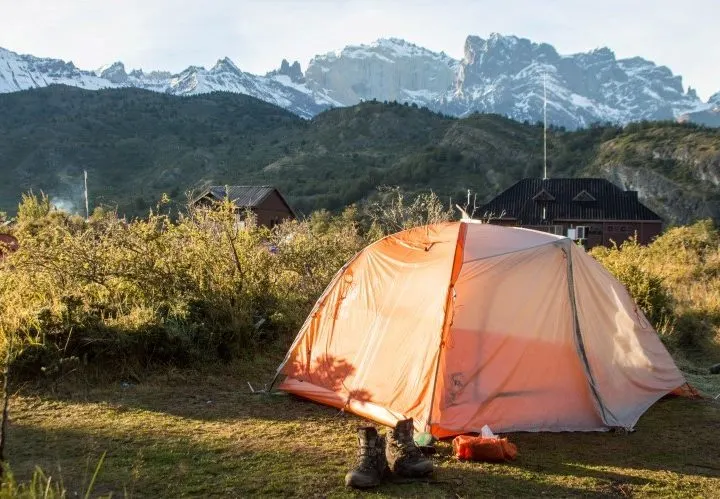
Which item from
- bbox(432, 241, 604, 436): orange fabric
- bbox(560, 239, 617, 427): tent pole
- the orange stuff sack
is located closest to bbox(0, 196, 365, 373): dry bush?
bbox(432, 241, 604, 436): orange fabric

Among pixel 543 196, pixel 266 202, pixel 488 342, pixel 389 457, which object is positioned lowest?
pixel 389 457

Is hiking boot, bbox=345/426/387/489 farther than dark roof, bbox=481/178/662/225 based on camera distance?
No

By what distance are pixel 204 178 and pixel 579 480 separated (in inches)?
2915

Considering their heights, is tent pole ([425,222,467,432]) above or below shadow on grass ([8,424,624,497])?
above

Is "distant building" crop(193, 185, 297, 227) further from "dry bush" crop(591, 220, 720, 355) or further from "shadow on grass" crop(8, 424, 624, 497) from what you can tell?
"shadow on grass" crop(8, 424, 624, 497)

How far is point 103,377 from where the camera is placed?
7195mm

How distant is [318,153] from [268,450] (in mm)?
79917

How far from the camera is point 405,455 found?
4711mm

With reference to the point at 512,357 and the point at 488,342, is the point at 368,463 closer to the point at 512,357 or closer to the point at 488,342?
the point at 488,342

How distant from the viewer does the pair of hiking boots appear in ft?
15.0

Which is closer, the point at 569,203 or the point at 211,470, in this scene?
the point at 211,470

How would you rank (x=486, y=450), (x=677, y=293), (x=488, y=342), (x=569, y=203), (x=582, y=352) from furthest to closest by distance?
1. (x=569, y=203)
2. (x=677, y=293)
3. (x=582, y=352)
4. (x=488, y=342)
5. (x=486, y=450)

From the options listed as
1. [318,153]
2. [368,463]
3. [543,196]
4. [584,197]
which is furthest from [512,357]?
[318,153]

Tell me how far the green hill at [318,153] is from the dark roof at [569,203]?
16800 mm
